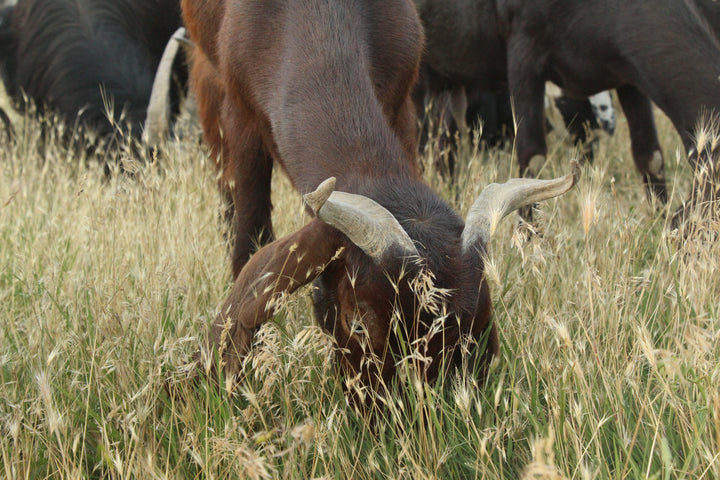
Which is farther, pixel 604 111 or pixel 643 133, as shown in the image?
pixel 604 111

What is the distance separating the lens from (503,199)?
2609mm

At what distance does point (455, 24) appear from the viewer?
622 cm

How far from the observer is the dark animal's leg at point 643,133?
5.67 metres

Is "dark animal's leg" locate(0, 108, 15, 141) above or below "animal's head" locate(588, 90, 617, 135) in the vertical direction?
above

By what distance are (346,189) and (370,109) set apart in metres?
0.45

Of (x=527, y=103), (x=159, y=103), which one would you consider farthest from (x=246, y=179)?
(x=527, y=103)

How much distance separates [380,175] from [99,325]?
1216 mm

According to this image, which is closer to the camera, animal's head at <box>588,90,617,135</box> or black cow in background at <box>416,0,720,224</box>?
black cow in background at <box>416,0,720,224</box>

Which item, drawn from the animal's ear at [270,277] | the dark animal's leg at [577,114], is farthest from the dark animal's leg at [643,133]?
the animal's ear at [270,277]

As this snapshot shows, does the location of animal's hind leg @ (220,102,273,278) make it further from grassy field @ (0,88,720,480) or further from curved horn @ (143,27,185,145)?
curved horn @ (143,27,185,145)

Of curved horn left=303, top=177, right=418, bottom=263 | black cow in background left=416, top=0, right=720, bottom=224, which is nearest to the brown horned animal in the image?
curved horn left=303, top=177, right=418, bottom=263

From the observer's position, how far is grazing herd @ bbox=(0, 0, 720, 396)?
252cm

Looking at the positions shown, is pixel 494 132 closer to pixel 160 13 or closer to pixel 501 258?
pixel 160 13

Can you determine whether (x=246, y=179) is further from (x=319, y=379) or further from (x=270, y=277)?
(x=270, y=277)
